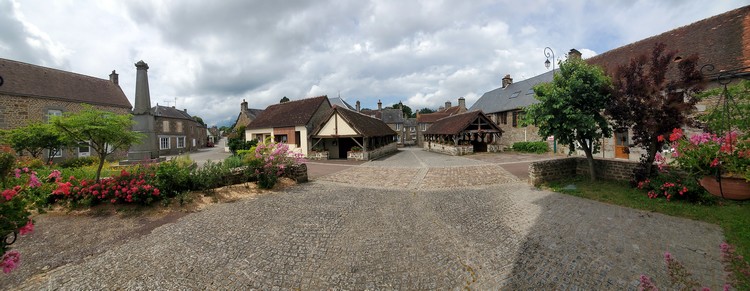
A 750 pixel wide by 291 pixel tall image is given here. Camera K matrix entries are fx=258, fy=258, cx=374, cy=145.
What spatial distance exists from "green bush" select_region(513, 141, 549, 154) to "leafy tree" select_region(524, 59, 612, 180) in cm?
1308

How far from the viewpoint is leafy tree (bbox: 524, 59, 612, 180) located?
7.92 metres

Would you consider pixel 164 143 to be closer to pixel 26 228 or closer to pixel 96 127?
pixel 96 127

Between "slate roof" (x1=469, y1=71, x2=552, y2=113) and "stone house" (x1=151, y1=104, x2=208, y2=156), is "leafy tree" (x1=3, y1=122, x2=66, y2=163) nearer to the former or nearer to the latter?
"stone house" (x1=151, y1=104, x2=208, y2=156)

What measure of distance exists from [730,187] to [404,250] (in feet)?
18.0

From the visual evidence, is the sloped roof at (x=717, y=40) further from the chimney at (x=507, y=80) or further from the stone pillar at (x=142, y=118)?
the stone pillar at (x=142, y=118)

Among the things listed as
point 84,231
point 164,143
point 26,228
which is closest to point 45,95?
point 164,143

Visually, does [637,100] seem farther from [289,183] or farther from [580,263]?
[289,183]

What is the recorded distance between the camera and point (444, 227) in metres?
5.17

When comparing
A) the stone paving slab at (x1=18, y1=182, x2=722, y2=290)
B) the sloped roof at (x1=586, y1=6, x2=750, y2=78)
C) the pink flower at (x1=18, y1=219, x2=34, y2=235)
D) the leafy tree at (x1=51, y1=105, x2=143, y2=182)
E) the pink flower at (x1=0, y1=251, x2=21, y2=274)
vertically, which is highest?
the sloped roof at (x1=586, y1=6, x2=750, y2=78)

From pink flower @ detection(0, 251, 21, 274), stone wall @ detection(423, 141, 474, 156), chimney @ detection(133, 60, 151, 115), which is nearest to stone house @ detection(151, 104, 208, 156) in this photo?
chimney @ detection(133, 60, 151, 115)

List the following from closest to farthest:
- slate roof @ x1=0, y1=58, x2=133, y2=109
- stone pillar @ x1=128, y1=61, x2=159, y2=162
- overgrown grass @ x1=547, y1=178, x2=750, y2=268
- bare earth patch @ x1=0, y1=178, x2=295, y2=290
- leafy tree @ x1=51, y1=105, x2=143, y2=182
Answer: bare earth patch @ x1=0, y1=178, x2=295, y2=290, overgrown grass @ x1=547, y1=178, x2=750, y2=268, leafy tree @ x1=51, y1=105, x2=143, y2=182, stone pillar @ x1=128, y1=61, x2=159, y2=162, slate roof @ x1=0, y1=58, x2=133, y2=109

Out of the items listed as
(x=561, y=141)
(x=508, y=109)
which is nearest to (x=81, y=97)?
(x=561, y=141)

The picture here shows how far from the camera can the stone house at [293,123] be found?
2117 cm

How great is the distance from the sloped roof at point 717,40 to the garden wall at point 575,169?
3459 millimetres
